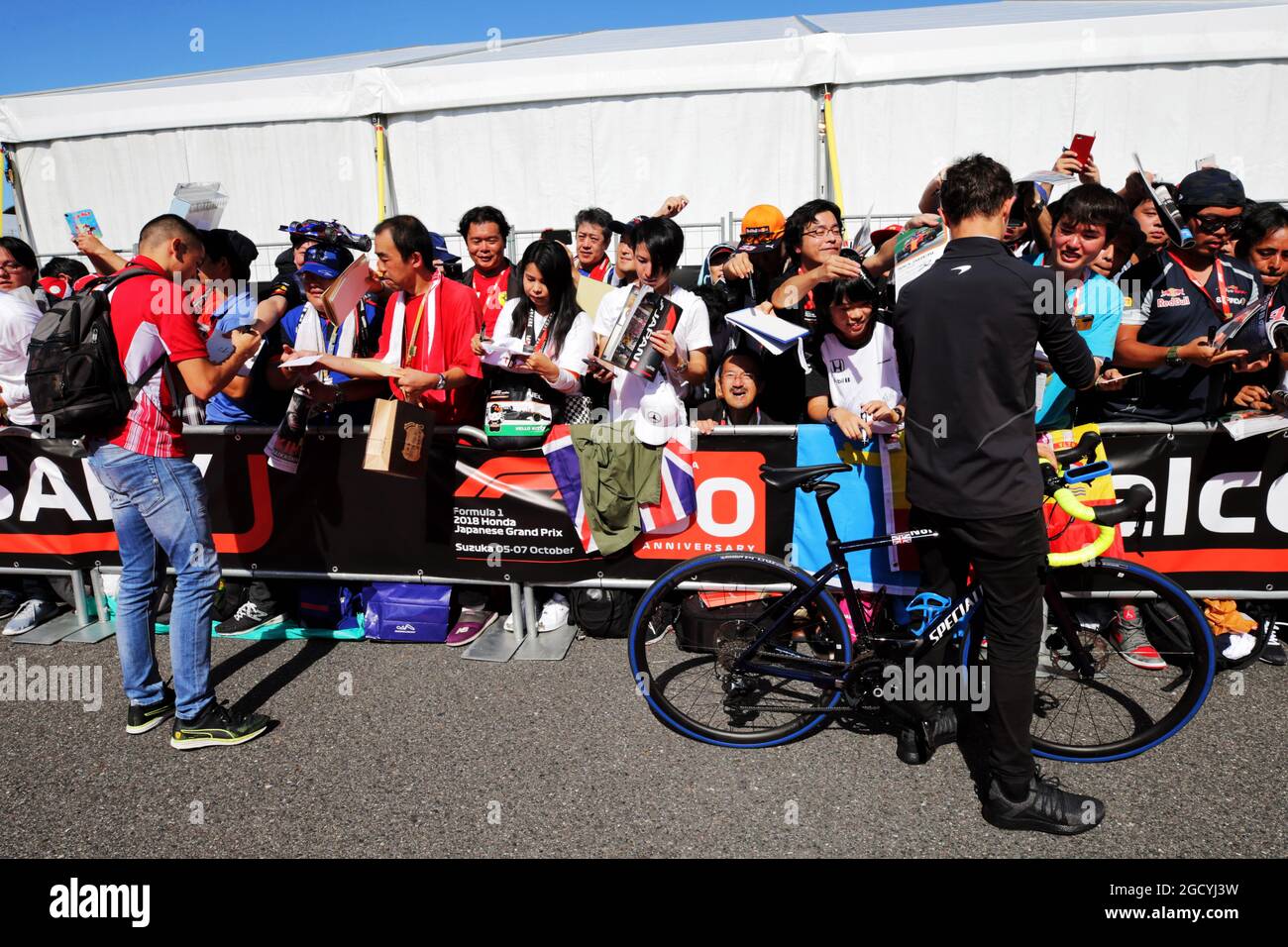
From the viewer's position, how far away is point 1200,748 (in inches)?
130

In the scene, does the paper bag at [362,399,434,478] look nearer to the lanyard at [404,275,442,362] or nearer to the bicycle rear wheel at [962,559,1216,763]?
the lanyard at [404,275,442,362]

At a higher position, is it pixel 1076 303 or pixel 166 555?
pixel 1076 303

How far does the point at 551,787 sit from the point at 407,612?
1.67 meters

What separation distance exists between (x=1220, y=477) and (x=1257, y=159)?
7126 mm

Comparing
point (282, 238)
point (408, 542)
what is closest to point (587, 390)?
point (408, 542)

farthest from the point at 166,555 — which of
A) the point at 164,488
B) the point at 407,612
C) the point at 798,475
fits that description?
the point at 798,475

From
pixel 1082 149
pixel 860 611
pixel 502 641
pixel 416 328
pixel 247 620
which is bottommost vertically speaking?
pixel 502 641

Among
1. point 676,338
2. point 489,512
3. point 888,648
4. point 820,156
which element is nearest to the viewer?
point 888,648

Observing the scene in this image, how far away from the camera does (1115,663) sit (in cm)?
386

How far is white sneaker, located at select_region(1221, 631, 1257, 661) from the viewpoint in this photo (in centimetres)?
391

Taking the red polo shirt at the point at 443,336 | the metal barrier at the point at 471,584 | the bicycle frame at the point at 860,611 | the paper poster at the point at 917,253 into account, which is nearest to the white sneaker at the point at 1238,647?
the metal barrier at the point at 471,584

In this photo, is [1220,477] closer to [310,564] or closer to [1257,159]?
[310,564]

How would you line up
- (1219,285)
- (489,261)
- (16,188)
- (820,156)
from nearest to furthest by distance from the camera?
(1219,285), (489,261), (820,156), (16,188)

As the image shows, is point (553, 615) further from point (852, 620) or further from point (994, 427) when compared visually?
point (994, 427)
